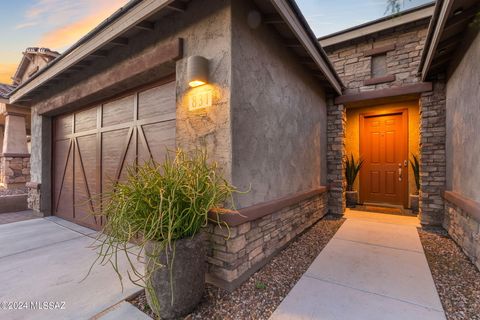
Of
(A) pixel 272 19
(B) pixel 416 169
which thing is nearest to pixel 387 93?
(B) pixel 416 169

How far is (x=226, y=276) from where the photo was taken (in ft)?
6.50

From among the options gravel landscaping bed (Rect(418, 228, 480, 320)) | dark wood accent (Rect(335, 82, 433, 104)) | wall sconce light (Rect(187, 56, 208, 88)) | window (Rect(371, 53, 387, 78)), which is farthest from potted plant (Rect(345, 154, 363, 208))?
wall sconce light (Rect(187, 56, 208, 88))

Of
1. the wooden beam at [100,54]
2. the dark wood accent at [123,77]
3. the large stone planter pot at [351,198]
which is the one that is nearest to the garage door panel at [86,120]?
the dark wood accent at [123,77]

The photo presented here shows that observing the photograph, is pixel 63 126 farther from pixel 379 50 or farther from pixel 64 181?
pixel 379 50

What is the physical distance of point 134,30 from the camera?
2.65m

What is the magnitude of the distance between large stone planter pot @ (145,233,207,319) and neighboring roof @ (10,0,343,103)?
2.18m

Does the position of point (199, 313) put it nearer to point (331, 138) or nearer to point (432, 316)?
point (432, 316)

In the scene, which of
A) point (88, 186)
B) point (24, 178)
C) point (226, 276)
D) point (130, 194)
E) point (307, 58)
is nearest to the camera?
point (130, 194)

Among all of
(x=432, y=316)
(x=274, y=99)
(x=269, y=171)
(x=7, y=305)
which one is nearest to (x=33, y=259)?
(x=7, y=305)

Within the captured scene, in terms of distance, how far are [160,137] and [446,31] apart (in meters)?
3.80

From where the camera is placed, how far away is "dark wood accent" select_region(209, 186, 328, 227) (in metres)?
1.93

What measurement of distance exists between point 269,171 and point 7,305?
267 cm

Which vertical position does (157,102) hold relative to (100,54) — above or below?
below

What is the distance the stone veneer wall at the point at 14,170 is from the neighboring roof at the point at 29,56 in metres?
3.19
